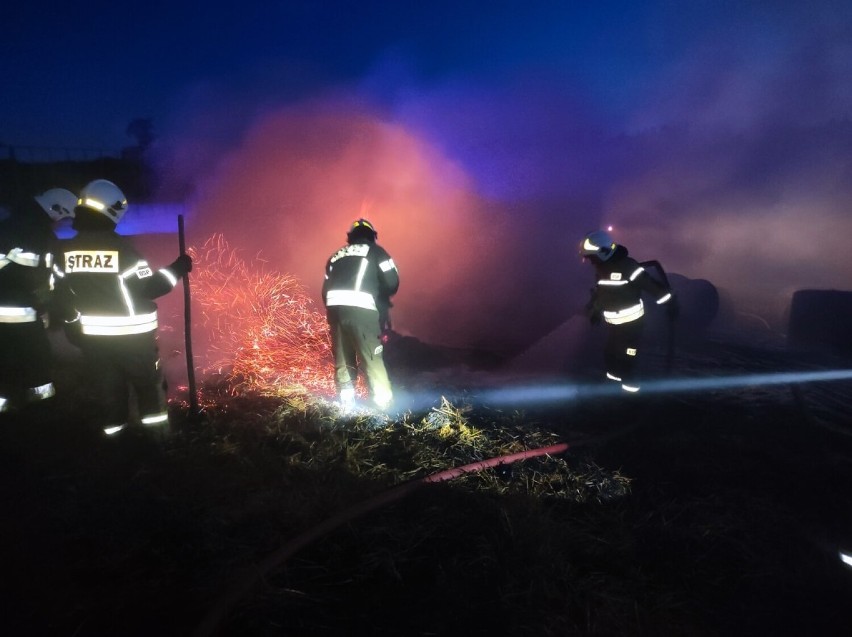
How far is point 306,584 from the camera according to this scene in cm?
268

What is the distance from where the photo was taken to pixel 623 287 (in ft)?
17.5

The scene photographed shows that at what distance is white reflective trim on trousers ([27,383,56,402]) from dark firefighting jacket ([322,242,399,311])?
2492 mm

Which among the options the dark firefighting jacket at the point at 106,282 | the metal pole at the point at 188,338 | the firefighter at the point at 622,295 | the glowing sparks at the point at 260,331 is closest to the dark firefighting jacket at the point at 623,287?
the firefighter at the point at 622,295

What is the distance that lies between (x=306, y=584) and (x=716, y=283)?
1472cm

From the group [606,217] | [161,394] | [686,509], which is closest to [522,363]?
[686,509]

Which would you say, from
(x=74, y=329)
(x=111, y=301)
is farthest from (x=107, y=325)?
(x=74, y=329)

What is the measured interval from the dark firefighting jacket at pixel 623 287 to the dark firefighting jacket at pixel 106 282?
4265 mm

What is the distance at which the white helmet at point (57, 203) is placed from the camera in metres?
4.25

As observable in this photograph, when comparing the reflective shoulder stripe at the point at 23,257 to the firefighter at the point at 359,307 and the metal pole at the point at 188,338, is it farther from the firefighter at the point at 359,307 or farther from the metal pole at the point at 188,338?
the firefighter at the point at 359,307

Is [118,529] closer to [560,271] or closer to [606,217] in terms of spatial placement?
[560,271]

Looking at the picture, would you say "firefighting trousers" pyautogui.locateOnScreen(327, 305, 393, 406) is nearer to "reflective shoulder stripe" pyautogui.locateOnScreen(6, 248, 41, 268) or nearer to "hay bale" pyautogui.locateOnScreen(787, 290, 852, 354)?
"reflective shoulder stripe" pyautogui.locateOnScreen(6, 248, 41, 268)

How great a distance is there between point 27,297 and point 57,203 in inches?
32.7

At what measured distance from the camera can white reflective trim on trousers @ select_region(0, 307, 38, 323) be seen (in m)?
4.04

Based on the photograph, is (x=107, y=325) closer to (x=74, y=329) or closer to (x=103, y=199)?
(x=74, y=329)
